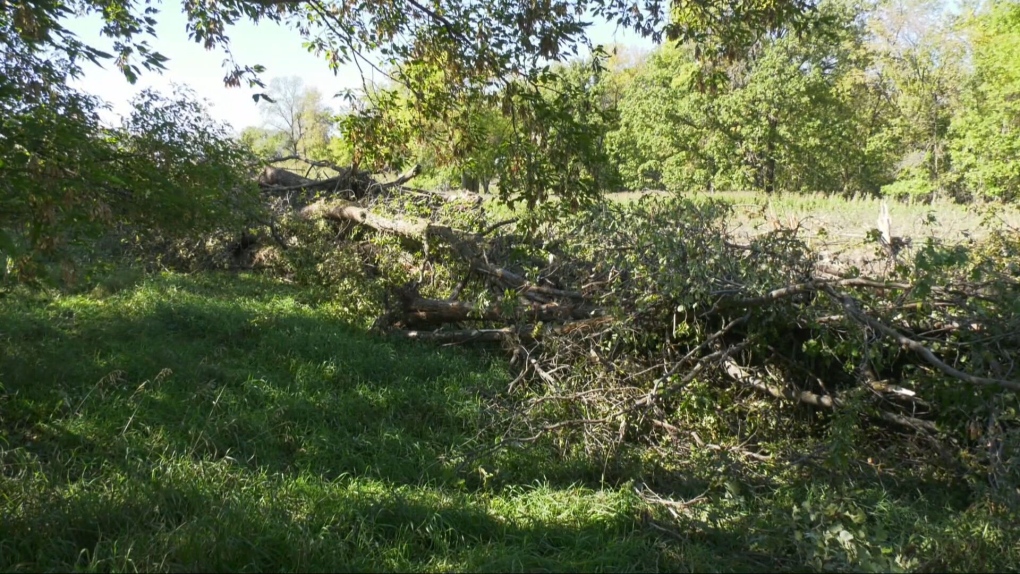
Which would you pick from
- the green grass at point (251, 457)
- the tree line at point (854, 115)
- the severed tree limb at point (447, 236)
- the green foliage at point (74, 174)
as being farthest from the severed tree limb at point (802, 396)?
the tree line at point (854, 115)

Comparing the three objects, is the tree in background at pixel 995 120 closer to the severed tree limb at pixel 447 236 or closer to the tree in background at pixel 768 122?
the tree in background at pixel 768 122

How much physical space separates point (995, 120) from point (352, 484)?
94.3 ft

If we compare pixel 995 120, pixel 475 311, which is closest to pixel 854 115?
pixel 995 120

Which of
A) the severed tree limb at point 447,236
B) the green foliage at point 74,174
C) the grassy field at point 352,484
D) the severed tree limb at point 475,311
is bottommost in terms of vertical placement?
the grassy field at point 352,484

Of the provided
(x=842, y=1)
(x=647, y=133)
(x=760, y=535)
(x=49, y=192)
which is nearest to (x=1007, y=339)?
(x=760, y=535)

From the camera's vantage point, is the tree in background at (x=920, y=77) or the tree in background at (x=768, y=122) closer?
the tree in background at (x=768, y=122)

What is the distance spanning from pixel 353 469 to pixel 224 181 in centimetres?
403

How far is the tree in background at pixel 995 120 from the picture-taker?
2384 centimetres

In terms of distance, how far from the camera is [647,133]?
32125 mm

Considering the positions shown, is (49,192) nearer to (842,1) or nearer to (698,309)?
(698,309)

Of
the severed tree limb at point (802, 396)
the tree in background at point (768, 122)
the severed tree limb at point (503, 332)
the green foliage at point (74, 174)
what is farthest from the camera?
the tree in background at point (768, 122)

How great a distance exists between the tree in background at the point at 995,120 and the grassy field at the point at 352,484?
24.1 m

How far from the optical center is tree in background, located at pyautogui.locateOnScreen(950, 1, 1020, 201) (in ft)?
78.2

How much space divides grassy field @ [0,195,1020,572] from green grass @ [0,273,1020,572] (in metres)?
0.02
